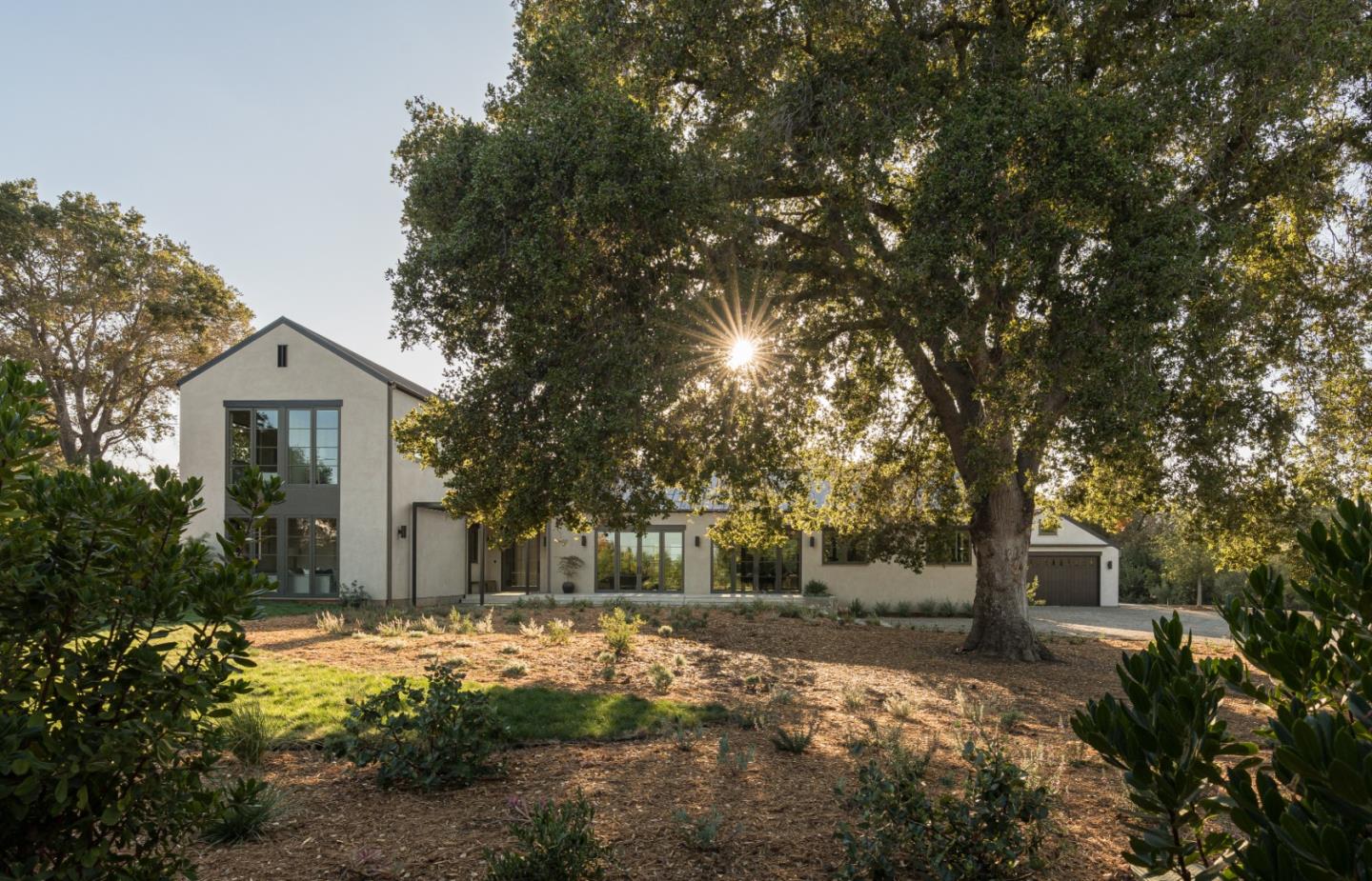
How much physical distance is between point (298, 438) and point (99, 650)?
20546 millimetres

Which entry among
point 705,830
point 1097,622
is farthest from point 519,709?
point 1097,622

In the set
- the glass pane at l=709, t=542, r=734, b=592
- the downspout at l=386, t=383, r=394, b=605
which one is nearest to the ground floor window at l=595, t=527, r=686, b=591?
the glass pane at l=709, t=542, r=734, b=592

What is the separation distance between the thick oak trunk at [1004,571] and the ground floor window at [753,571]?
12.7 metres

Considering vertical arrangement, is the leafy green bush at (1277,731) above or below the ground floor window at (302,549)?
above

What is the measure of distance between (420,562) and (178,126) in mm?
15613

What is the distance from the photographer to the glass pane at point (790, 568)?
87.0ft

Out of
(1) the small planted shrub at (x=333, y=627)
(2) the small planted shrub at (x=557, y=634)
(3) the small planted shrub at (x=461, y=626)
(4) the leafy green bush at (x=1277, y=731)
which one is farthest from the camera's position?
(1) the small planted shrub at (x=333, y=627)

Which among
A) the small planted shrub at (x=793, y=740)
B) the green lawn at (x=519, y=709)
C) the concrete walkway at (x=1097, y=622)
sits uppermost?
the small planted shrub at (x=793, y=740)

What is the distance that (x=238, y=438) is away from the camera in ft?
70.2

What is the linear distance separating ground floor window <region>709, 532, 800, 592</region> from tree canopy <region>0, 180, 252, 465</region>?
61.9 feet

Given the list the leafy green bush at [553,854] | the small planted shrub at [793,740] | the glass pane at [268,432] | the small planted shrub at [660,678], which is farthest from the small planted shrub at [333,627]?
the leafy green bush at [553,854]

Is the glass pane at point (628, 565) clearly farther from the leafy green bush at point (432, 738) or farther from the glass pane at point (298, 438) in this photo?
the leafy green bush at point (432, 738)

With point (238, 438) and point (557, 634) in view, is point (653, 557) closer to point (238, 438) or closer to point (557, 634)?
point (238, 438)

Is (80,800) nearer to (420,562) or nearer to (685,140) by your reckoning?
(685,140)
